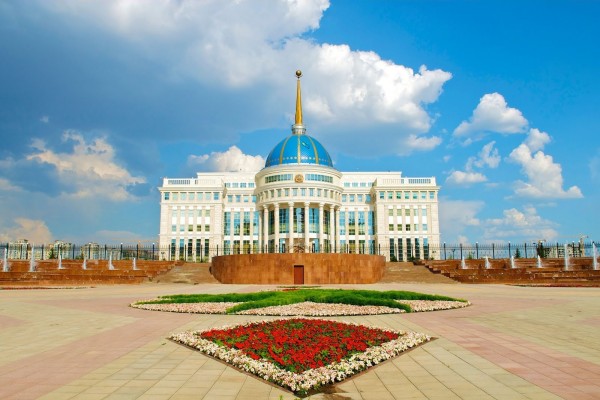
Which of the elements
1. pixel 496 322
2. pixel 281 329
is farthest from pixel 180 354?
pixel 496 322

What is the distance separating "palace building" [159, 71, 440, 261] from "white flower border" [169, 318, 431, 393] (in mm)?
65249

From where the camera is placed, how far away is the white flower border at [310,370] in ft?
21.8

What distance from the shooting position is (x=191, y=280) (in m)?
44.5

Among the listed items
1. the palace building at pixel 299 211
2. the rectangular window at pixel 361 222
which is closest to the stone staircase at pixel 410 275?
the palace building at pixel 299 211

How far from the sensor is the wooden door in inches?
1604

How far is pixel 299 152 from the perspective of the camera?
256 feet

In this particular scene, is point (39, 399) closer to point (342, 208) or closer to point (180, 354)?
point (180, 354)

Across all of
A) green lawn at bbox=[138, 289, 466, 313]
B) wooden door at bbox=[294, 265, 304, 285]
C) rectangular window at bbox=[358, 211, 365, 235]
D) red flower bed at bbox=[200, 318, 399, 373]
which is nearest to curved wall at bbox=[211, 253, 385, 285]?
wooden door at bbox=[294, 265, 304, 285]

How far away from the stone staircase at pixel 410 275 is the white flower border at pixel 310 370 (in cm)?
3409

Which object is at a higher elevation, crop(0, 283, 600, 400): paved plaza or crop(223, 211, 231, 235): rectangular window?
crop(223, 211, 231, 235): rectangular window

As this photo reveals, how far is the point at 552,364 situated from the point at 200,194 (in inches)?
3247

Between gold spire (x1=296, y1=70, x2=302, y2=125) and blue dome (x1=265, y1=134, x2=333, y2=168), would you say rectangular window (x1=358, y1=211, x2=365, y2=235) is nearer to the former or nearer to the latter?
blue dome (x1=265, y1=134, x2=333, y2=168)

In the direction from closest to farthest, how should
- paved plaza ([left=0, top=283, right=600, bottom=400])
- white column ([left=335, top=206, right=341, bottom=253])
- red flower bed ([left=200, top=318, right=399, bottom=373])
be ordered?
paved plaza ([left=0, top=283, right=600, bottom=400])
red flower bed ([left=200, top=318, right=399, bottom=373])
white column ([left=335, top=206, right=341, bottom=253])

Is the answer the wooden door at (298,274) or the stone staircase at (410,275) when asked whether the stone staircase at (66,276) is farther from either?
the stone staircase at (410,275)
